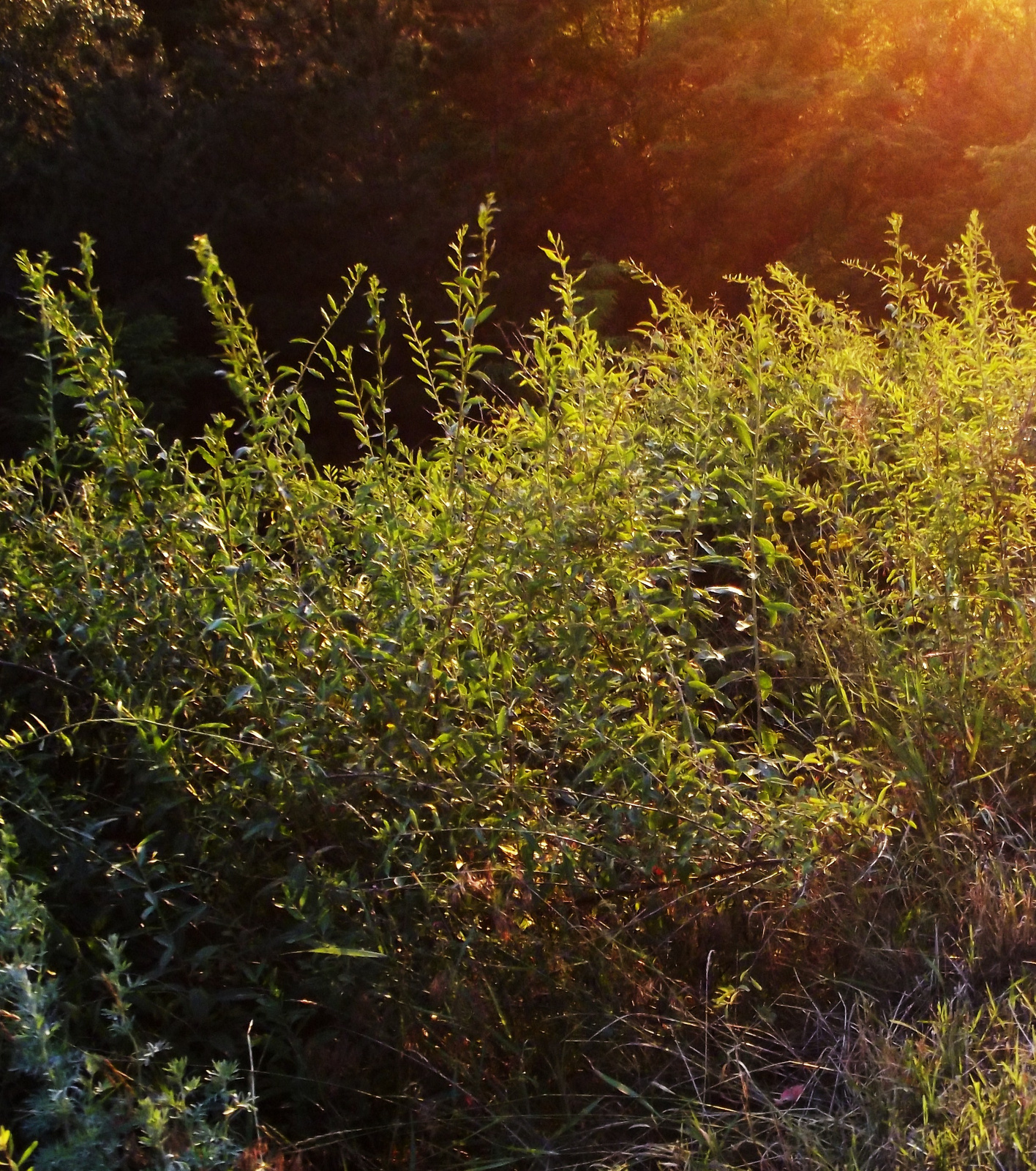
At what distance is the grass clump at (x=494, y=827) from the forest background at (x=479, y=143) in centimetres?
970

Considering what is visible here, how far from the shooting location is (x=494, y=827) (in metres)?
2.09

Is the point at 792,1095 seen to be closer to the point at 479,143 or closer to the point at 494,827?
the point at 494,827

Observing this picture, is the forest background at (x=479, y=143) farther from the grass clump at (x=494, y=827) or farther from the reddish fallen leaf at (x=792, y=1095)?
the reddish fallen leaf at (x=792, y=1095)

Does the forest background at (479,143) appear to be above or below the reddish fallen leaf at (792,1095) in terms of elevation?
above

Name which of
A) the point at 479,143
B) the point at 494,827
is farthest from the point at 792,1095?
the point at 479,143

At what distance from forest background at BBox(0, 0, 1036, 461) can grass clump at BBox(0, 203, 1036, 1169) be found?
9.70m

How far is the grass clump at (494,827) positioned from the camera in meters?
1.98

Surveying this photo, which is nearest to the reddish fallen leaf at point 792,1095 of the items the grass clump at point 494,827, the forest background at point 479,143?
the grass clump at point 494,827

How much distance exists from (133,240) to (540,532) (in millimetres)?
12333

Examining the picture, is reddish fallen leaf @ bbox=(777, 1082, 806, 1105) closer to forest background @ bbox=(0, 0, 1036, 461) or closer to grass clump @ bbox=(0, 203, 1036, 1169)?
grass clump @ bbox=(0, 203, 1036, 1169)

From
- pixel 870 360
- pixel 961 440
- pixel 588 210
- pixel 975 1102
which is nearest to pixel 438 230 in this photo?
pixel 588 210

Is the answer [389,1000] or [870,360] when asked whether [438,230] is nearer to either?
[870,360]

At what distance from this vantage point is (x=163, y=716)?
237 cm

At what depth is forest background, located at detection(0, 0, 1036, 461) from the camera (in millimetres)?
12648
